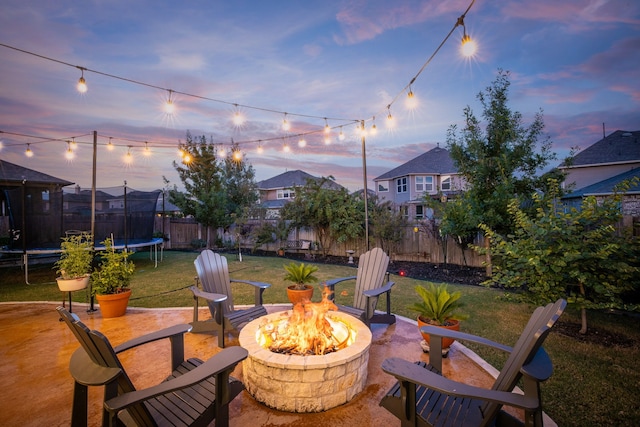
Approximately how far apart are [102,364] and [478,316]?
15.6 ft

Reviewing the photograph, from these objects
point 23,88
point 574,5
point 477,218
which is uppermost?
point 574,5

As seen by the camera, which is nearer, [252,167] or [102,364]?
[102,364]

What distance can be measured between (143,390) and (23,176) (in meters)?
17.5

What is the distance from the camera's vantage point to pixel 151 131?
10906 mm

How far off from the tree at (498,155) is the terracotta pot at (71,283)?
304 inches

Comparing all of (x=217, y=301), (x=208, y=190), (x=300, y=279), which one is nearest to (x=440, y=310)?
(x=300, y=279)

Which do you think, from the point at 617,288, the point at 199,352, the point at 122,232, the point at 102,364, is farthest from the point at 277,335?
the point at 122,232

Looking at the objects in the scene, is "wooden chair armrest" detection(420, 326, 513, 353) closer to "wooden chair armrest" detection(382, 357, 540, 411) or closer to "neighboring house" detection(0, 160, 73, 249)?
"wooden chair armrest" detection(382, 357, 540, 411)

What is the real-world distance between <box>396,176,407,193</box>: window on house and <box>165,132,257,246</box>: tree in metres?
10.4

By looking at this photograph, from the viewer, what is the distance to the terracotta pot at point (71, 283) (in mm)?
4227

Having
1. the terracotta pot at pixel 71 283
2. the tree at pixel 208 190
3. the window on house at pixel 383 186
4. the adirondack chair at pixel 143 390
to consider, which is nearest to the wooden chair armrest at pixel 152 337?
the adirondack chair at pixel 143 390

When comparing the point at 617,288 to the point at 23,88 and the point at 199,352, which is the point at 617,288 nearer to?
the point at 199,352

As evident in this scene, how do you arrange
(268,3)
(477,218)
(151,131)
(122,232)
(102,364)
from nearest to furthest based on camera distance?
(102,364) < (268,3) < (477,218) < (122,232) < (151,131)

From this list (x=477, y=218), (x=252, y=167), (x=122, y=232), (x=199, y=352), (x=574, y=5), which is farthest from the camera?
(x=252, y=167)
